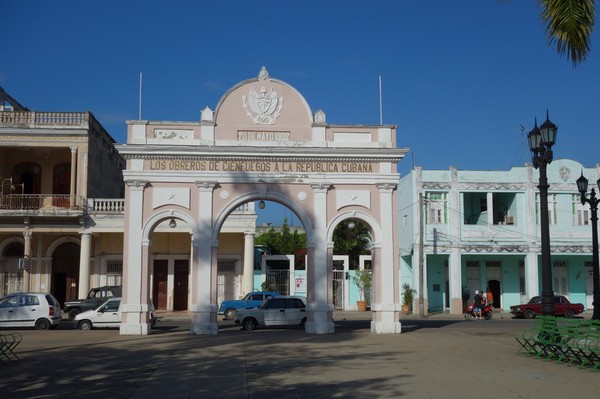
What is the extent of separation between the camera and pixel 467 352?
17.1 metres

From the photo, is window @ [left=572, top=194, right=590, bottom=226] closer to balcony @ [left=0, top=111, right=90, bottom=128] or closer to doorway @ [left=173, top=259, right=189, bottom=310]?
doorway @ [left=173, top=259, right=189, bottom=310]

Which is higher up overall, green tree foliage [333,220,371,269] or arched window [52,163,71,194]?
arched window [52,163,71,194]

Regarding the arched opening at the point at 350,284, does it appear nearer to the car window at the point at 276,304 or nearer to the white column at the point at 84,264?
the car window at the point at 276,304

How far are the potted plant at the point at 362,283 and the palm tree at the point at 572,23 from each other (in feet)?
93.5

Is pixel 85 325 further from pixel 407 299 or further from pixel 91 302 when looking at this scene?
pixel 407 299

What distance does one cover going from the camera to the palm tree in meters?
12.6

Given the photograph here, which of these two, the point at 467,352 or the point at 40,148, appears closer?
the point at 467,352

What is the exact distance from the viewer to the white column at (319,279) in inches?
903

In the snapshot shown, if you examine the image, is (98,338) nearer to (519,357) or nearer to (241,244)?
(519,357)

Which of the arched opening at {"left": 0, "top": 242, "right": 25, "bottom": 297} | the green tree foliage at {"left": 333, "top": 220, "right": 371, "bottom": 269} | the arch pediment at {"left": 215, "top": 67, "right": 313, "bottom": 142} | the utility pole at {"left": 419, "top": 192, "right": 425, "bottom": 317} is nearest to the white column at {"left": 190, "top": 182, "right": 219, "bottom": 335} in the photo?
the arch pediment at {"left": 215, "top": 67, "right": 313, "bottom": 142}

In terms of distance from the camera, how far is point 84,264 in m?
34.9

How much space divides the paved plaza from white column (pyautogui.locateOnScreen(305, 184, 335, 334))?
101cm

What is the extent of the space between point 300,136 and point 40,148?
19.0 meters

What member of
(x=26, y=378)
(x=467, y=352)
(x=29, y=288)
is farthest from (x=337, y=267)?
(x=26, y=378)
